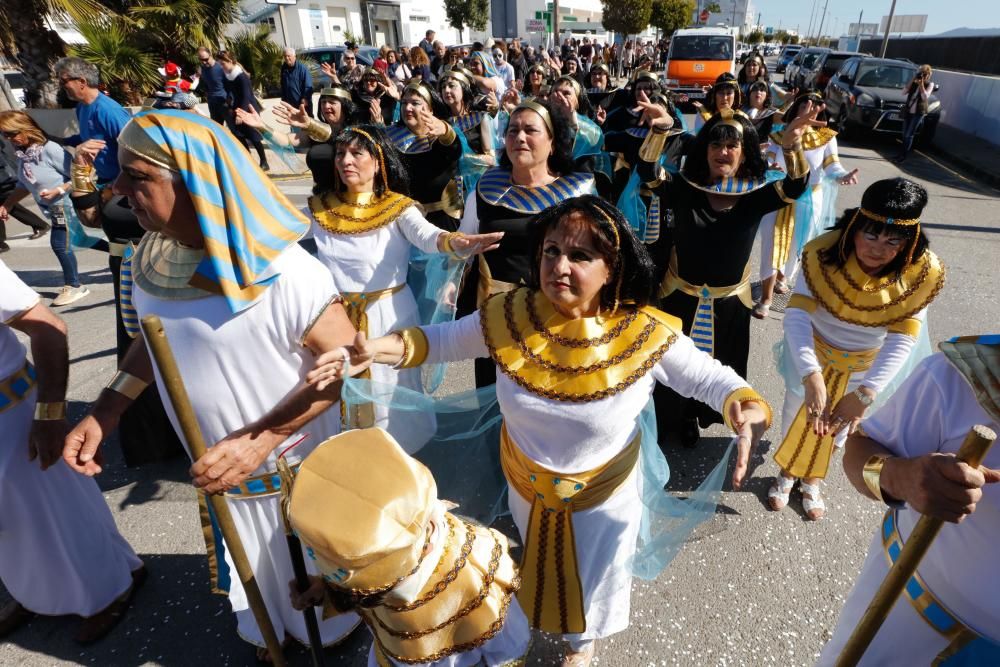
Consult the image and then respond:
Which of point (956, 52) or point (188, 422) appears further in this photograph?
point (956, 52)

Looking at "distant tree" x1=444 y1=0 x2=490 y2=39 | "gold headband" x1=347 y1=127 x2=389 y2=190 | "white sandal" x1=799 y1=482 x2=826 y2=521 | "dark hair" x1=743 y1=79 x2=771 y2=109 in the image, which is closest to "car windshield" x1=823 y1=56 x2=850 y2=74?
"dark hair" x1=743 y1=79 x2=771 y2=109

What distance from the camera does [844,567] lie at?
2840mm

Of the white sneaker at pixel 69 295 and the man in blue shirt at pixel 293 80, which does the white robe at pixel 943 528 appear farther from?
the man in blue shirt at pixel 293 80

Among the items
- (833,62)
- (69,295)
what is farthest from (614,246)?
(833,62)

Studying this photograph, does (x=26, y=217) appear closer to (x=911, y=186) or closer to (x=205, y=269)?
(x=205, y=269)

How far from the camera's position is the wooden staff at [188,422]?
1394 millimetres

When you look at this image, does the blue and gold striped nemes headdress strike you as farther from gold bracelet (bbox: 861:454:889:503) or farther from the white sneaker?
the white sneaker

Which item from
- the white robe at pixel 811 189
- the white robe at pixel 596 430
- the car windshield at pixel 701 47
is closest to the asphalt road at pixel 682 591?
the white robe at pixel 596 430

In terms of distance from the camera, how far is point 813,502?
3.16 m

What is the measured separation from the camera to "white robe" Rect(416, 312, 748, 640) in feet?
5.92

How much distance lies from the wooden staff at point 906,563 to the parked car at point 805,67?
22083mm

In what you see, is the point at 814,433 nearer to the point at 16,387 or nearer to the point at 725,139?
the point at 725,139

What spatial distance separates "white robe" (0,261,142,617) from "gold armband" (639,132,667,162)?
324cm

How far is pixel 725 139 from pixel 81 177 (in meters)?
3.57
